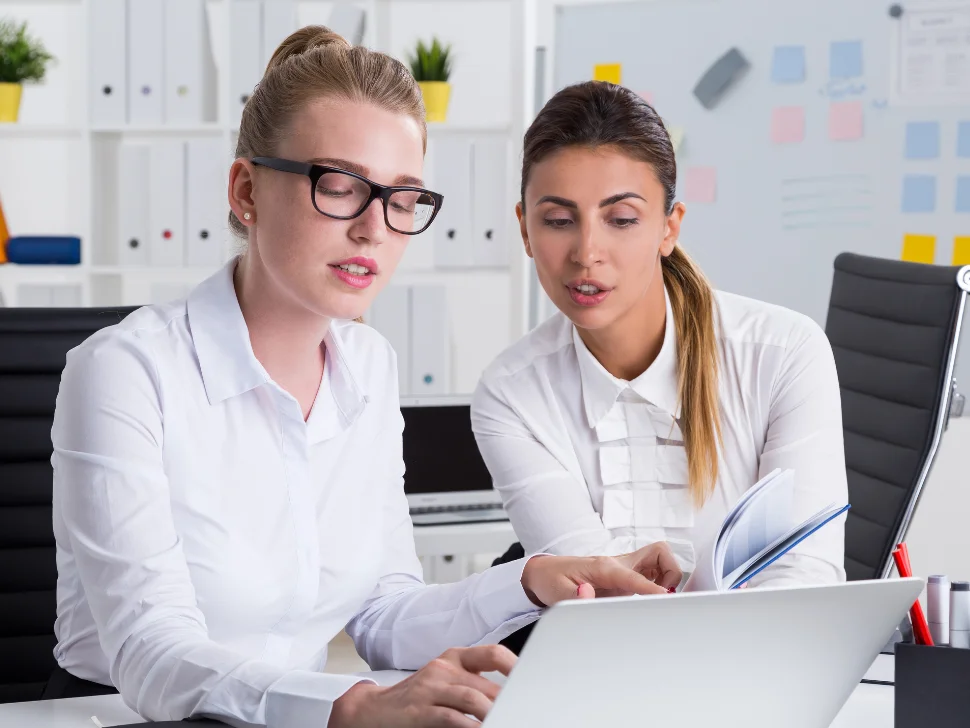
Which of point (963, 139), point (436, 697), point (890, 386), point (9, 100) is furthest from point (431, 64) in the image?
point (436, 697)

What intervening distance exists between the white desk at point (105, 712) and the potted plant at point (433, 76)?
248cm

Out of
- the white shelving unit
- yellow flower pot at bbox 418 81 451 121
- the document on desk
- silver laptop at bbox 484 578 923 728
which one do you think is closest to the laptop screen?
the white shelving unit

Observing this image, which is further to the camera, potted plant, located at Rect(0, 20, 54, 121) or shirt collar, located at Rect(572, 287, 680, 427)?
potted plant, located at Rect(0, 20, 54, 121)

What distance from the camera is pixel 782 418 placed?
152 centimetres

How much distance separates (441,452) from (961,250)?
158 cm

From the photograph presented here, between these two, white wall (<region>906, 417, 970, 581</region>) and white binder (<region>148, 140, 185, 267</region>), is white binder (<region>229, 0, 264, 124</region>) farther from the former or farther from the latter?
white wall (<region>906, 417, 970, 581</region>)

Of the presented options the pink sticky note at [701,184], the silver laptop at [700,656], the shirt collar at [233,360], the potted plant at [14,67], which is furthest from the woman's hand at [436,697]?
the potted plant at [14,67]

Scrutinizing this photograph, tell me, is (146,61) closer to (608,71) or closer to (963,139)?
(608,71)

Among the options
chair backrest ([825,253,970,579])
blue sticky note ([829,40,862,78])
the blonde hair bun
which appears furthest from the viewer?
blue sticky note ([829,40,862,78])

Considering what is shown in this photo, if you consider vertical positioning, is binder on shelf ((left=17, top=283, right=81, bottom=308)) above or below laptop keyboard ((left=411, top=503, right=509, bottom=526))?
above

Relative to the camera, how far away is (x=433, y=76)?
326 centimetres

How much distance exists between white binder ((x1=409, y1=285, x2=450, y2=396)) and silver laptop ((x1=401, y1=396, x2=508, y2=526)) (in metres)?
0.45

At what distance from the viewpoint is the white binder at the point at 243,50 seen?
10.4 feet

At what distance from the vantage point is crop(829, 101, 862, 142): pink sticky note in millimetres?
3160
